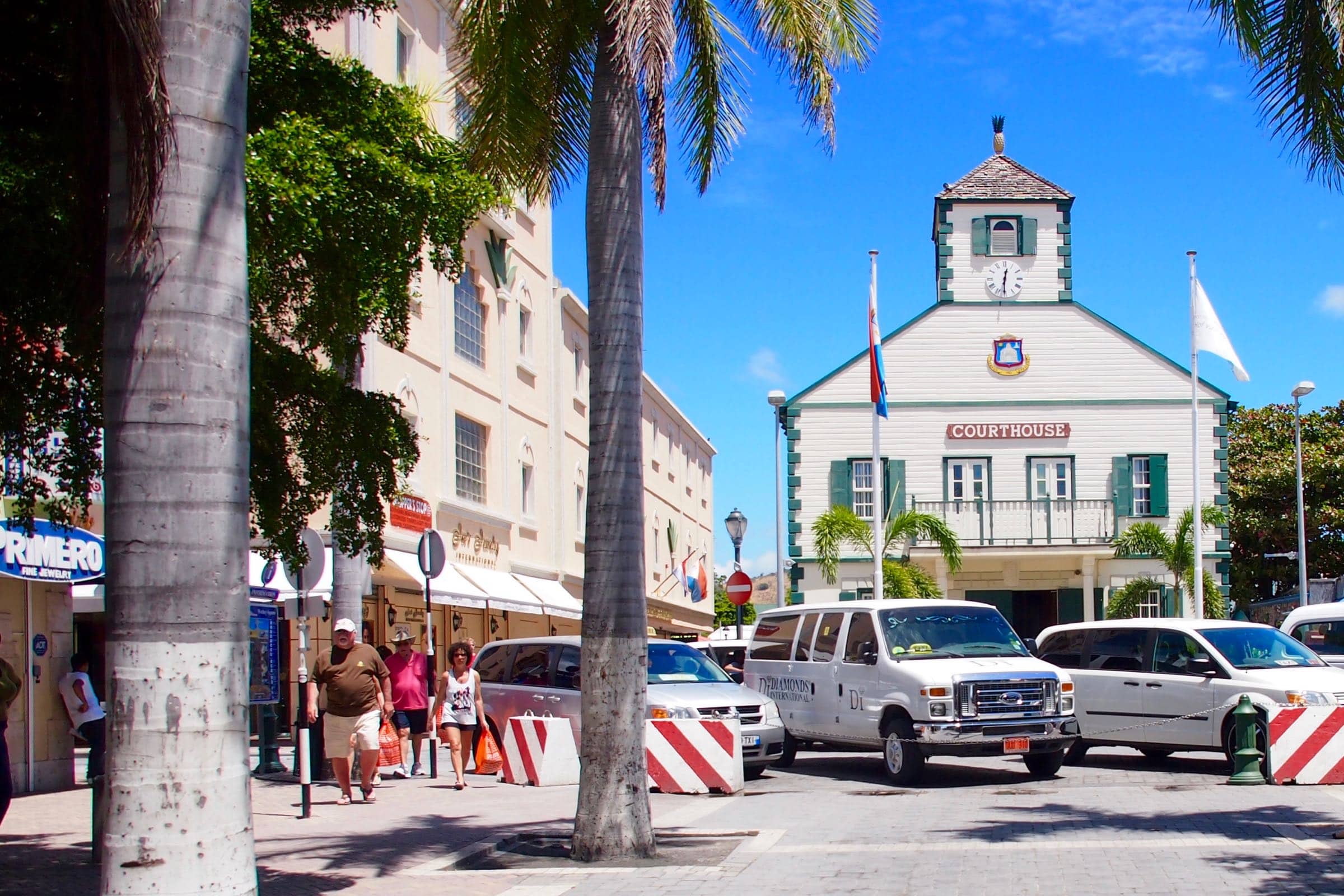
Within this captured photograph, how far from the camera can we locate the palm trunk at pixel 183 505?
5020 mm

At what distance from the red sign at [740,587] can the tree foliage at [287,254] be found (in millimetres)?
19363

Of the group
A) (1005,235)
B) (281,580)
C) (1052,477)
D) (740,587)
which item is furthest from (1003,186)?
(281,580)

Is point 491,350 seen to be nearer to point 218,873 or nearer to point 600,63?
point 600,63

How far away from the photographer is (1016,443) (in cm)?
4112

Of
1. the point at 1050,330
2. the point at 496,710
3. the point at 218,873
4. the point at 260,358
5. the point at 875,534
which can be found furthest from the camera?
the point at 1050,330

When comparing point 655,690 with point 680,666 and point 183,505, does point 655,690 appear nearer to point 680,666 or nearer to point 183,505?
point 680,666

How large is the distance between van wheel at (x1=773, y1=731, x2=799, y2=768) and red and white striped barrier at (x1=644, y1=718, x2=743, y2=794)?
3.21m

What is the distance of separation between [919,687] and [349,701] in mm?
5857

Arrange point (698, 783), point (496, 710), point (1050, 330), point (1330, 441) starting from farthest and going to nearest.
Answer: point (1330, 441) → point (1050, 330) → point (496, 710) → point (698, 783)

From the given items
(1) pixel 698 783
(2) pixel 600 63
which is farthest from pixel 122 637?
(1) pixel 698 783

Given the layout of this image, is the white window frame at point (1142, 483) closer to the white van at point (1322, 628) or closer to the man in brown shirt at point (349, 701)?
the white van at point (1322, 628)

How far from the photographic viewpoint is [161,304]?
17.1ft

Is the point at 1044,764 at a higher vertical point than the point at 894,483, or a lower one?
lower

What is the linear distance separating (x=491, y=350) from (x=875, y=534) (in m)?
9.53
